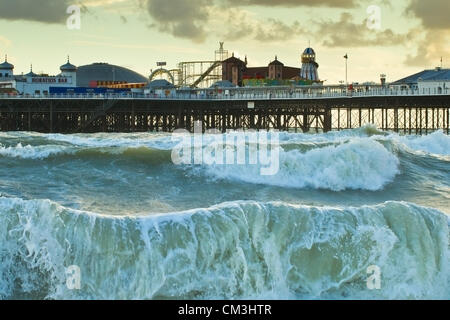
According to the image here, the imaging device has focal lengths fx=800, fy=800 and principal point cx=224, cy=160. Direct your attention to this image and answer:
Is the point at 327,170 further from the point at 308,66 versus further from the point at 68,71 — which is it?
the point at 308,66

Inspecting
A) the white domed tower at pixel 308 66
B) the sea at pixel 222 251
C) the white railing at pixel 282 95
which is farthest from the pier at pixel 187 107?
the sea at pixel 222 251

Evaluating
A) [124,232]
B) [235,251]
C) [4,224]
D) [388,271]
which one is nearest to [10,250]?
[4,224]

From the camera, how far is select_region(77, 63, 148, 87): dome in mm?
92438

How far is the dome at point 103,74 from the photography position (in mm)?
92438

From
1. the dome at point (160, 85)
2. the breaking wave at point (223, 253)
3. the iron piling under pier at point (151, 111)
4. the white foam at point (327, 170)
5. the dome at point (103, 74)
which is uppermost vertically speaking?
the dome at point (103, 74)

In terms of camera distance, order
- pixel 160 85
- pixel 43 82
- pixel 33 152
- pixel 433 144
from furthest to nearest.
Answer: pixel 160 85
pixel 43 82
pixel 433 144
pixel 33 152

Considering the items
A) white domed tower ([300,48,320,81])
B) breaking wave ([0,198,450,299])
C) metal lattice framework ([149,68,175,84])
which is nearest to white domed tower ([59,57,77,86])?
metal lattice framework ([149,68,175,84])

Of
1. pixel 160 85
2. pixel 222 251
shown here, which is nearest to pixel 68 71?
pixel 160 85

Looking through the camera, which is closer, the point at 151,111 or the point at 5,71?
the point at 151,111

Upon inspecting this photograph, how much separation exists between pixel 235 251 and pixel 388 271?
10.0ft

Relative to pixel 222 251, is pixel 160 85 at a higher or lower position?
higher

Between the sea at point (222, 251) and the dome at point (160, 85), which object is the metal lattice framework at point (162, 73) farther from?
the sea at point (222, 251)

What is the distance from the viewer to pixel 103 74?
95250mm

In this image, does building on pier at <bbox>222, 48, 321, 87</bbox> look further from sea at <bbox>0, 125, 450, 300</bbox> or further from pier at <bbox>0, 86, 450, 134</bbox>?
sea at <bbox>0, 125, 450, 300</bbox>
